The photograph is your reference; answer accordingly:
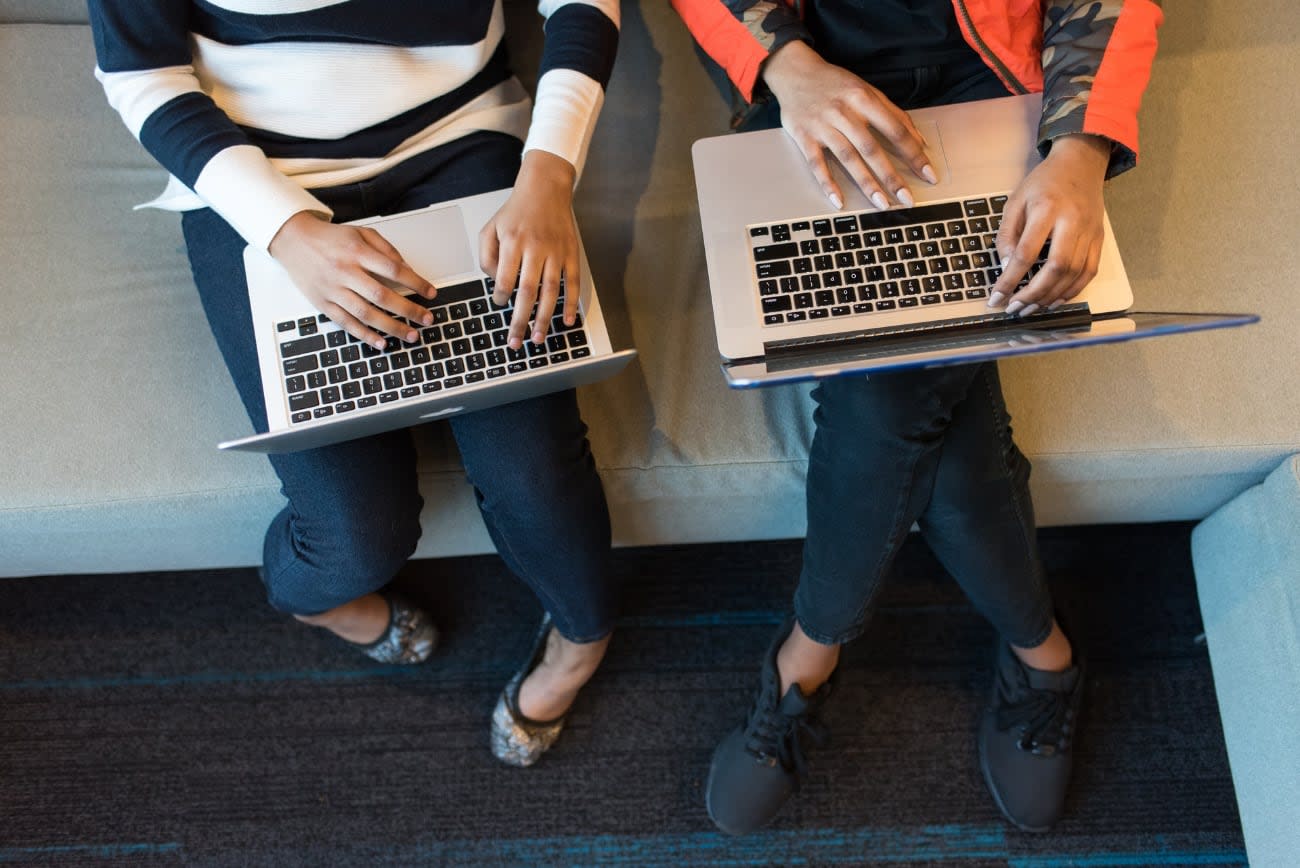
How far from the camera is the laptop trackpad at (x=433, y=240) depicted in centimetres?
98

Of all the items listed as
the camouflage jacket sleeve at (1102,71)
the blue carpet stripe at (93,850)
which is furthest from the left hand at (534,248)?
the blue carpet stripe at (93,850)

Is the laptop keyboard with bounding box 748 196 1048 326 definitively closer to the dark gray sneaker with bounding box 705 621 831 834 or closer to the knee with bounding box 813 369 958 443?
the knee with bounding box 813 369 958 443

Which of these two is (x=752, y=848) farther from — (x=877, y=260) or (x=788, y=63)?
(x=788, y=63)

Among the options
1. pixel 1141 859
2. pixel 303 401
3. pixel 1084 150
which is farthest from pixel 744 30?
pixel 1141 859

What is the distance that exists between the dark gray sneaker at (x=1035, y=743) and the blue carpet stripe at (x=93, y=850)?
1.17 m

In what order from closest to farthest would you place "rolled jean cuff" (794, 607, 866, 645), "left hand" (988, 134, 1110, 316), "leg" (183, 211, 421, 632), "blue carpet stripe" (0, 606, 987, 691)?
1. "left hand" (988, 134, 1110, 316)
2. "leg" (183, 211, 421, 632)
3. "rolled jean cuff" (794, 607, 866, 645)
4. "blue carpet stripe" (0, 606, 987, 691)

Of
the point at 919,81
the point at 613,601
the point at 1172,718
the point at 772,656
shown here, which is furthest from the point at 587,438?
the point at 1172,718

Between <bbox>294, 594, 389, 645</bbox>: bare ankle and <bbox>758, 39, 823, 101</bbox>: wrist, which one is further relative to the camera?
<bbox>294, 594, 389, 645</bbox>: bare ankle

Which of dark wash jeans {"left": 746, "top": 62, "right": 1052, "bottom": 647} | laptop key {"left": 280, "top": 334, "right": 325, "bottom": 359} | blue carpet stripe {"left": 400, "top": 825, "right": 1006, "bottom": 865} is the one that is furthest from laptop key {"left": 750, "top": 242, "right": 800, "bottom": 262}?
blue carpet stripe {"left": 400, "top": 825, "right": 1006, "bottom": 865}

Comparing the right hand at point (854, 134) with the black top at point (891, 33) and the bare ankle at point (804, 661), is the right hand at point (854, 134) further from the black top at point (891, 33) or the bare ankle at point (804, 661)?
the bare ankle at point (804, 661)

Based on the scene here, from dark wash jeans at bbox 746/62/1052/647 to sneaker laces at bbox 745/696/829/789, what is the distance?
7.0 inches

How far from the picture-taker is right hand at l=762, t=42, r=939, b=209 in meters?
0.97

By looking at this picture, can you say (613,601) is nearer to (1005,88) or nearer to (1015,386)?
(1015,386)

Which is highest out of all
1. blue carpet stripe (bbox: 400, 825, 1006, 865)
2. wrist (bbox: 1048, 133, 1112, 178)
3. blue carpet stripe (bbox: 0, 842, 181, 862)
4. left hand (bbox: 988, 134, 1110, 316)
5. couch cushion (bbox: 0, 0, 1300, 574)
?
wrist (bbox: 1048, 133, 1112, 178)
